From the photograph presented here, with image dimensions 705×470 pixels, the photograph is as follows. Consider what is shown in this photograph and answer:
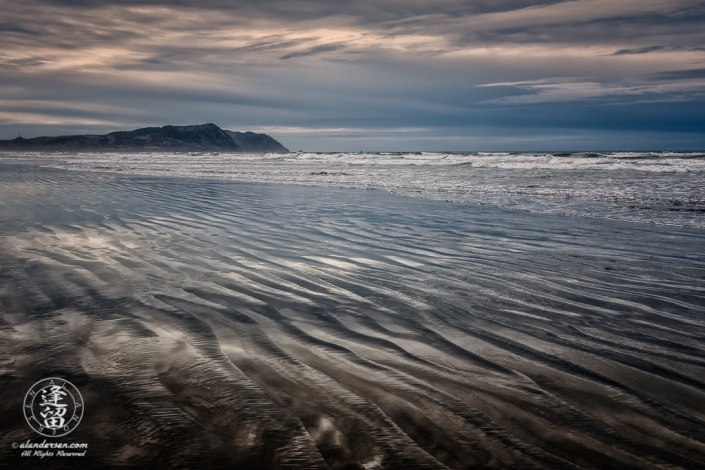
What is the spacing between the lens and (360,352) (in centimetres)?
277

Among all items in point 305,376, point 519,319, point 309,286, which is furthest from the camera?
point 309,286

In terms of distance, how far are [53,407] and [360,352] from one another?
1.68 metres

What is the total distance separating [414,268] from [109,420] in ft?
11.4

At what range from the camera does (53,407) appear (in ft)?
6.97

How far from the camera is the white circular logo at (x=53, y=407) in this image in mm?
1991

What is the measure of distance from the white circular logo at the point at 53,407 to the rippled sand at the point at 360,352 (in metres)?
0.05

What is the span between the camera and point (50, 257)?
5090 mm

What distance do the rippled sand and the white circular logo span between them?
5cm

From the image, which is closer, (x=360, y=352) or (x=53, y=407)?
(x=53, y=407)

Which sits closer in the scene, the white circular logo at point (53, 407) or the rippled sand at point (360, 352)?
the rippled sand at point (360, 352)

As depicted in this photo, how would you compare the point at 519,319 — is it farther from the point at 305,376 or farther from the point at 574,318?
the point at 305,376

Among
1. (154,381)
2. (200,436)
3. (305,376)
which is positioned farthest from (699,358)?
(154,381)

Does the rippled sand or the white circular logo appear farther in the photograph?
the white circular logo

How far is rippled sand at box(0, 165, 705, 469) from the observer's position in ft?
6.14
